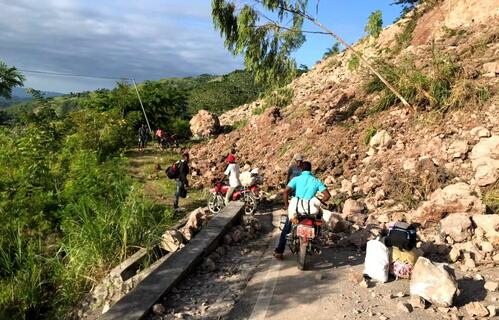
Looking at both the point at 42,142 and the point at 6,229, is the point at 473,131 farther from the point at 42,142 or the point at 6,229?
the point at 42,142

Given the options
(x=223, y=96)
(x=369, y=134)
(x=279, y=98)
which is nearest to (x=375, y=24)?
(x=279, y=98)

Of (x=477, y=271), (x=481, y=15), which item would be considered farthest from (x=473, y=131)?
(x=481, y=15)

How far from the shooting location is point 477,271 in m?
6.39

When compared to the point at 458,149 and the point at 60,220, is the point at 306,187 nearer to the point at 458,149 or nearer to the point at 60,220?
the point at 458,149

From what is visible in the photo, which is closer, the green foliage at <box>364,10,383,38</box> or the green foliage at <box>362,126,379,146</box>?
the green foliage at <box>362,126,379,146</box>

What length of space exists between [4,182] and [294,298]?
7.01 meters

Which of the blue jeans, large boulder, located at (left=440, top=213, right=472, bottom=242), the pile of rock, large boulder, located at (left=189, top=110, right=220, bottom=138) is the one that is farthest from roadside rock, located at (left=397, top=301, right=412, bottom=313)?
large boulder, located at (left=189, top=110, right=220, bottom=138)

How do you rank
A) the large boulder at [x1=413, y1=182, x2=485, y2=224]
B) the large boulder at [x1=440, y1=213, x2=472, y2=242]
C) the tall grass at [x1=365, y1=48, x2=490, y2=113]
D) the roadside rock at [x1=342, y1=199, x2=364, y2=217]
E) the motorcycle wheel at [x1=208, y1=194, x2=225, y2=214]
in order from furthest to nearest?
the tall grass at [x1=365, y1=48, x2=490, y2=113]
the motorcycle wheel at [x1=208, y1=194, x2=225, y2=214]
the roadside rock at [x1=342, y1=199, x2=364, y2=217]
the large boulder at [x1=413, y1=182, x2=485, y2=224]
the large boulder at [x1=440, y1=213, x2=472, y2=242]

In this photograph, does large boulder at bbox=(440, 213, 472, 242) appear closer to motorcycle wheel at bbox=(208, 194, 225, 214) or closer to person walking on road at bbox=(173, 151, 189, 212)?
motorcycle wheel at bbox=(208, 194, 225, 214)

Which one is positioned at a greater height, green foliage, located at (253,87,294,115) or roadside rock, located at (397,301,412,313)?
green foliage, located at (253,87,294,115)

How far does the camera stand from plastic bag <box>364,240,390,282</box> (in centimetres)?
592

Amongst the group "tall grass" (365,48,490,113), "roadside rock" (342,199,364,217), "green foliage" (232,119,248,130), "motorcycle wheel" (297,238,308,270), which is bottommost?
"motorcycle wheel" (297,238,308,270)

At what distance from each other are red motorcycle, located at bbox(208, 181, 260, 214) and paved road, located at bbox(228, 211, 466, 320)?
3.39 metres

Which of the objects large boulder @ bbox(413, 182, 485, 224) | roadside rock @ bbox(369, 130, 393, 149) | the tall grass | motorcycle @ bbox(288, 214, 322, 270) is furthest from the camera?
roadside rock @ bbox(369, 130, 393, 149)
